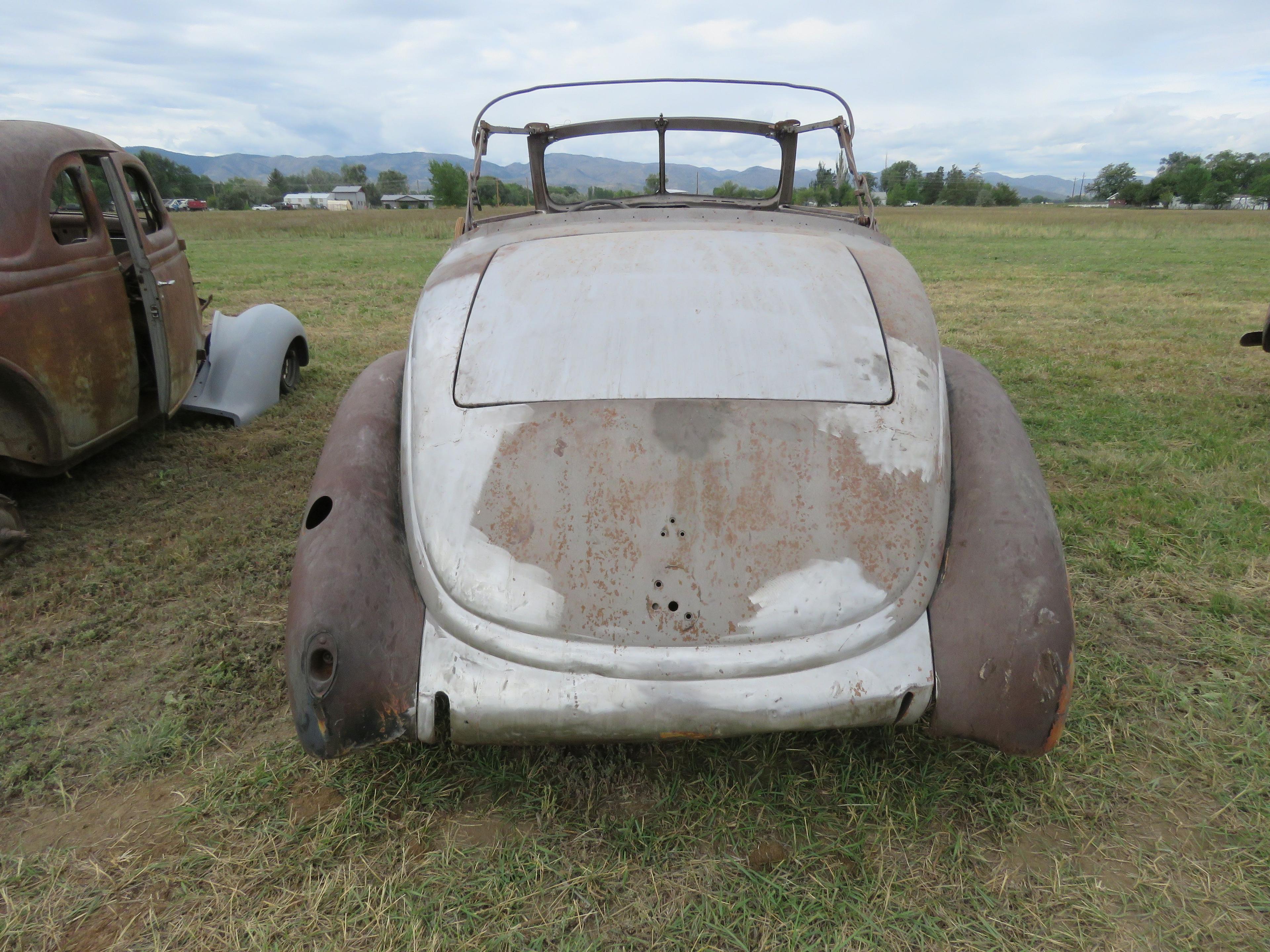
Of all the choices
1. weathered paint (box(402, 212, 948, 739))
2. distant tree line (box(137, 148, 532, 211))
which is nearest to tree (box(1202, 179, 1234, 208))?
distant tree line (box(137, 148, 532, 211))

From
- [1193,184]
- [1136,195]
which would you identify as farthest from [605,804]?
[1193,184]

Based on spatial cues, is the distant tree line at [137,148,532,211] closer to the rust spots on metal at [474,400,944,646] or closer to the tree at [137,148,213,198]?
the tree at [137,148,213,198]

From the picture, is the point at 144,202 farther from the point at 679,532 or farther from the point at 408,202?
the point at 408,202

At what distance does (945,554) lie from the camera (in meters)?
2.03

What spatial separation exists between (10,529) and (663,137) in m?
3.54

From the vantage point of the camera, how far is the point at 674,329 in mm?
2281

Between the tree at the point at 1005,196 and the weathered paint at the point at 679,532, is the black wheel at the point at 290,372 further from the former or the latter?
the tree at the point at 1005,196

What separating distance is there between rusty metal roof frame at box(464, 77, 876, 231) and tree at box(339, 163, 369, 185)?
116283 millimetres

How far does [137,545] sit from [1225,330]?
32.1 ft

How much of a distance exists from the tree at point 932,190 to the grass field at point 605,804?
78586mm

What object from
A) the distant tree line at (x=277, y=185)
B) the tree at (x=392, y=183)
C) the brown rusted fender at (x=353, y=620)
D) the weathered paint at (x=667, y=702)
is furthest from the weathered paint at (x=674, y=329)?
the tree at (x=392, y=183)

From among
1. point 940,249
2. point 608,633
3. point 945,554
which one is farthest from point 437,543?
point 940,249

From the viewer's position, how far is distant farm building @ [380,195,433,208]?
76000 mm

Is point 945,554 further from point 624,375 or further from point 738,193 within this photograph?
point 738,193
